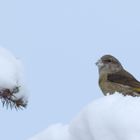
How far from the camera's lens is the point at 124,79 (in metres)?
8.15

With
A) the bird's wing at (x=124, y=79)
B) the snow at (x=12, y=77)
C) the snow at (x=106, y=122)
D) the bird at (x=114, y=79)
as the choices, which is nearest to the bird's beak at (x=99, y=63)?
the bird at (x=114, y=79)

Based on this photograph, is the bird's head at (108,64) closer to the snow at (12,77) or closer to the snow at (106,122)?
the snow at (12,77)

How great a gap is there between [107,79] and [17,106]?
4.87m

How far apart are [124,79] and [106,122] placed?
240 inches

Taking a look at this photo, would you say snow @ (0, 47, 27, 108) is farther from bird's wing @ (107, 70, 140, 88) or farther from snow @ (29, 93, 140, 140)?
bird's wing @ (107, 70, 140, 88)

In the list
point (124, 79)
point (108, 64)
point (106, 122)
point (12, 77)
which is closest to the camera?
point (106, 122)

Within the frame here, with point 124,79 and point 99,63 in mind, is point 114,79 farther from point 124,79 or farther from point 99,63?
point 99,63

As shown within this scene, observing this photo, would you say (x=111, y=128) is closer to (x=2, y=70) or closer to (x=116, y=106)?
(x=116, y=106)

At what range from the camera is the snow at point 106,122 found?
79.7 inches

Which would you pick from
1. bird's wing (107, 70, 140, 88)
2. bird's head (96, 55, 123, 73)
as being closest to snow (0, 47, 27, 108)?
bird's wing (107, 70, 140, 88)

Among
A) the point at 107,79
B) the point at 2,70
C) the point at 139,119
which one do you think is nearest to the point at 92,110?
the point at 139,119

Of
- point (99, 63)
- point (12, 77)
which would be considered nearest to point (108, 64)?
point (99, 63)

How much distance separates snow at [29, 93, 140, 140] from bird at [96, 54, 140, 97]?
5.11m

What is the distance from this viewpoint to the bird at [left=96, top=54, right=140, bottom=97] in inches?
304
